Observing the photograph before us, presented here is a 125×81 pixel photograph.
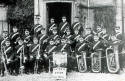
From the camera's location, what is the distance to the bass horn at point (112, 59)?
6820 millimetres

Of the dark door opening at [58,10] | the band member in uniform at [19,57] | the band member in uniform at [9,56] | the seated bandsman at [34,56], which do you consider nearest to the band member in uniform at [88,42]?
the seated bandsman at [34,56]

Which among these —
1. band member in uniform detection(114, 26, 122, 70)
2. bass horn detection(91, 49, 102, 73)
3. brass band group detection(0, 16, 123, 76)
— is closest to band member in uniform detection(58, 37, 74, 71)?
brass band group detection(0, 16, 123, 76)

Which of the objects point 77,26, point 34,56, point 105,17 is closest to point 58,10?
point 105,17

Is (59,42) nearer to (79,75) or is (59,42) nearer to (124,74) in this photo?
(79,75)

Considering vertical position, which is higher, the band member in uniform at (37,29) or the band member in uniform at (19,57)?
the band member in uniform at (37,29)

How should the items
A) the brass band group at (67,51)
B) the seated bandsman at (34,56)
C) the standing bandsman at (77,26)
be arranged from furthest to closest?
the standing bandsman at (77,26)
the seated bandsman at (34,56)
the brass band group at (67,51)

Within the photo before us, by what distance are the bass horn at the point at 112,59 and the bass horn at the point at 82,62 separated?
0.43 meters

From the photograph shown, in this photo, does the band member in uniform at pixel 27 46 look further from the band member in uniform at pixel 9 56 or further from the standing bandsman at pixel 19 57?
the band member in uniform at pixel 9 56

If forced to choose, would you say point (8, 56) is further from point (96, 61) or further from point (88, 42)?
point (96, 61)

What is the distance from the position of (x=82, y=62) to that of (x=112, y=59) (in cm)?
57

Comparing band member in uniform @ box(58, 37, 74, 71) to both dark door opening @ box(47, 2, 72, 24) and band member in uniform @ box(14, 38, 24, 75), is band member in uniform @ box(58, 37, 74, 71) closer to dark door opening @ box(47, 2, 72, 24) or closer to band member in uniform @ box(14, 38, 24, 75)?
band member in uniform @ box(14, 38, 24, 75)

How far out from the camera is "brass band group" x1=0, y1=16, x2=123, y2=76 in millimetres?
6961

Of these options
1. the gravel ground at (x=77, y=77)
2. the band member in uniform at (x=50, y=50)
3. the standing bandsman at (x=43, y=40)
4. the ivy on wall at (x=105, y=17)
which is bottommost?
the gravel ground at (x=77, y=77)

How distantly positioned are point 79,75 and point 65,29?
1221 millimetres
